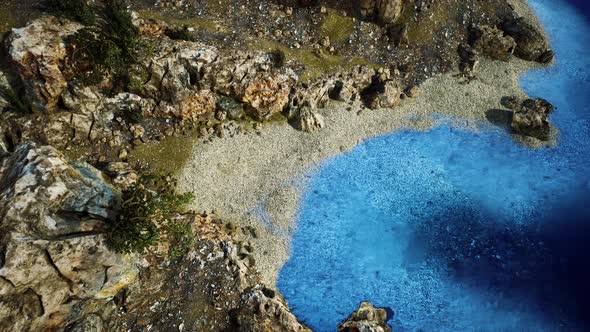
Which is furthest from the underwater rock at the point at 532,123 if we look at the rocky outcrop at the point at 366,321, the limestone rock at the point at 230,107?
the limestone rock at the point at 230,107

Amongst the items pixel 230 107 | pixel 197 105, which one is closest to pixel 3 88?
pixel 197 105

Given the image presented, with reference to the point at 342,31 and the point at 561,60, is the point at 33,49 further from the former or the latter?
the point at 561,60

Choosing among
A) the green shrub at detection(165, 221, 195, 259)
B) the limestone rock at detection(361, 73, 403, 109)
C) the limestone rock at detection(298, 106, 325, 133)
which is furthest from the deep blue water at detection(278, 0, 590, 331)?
the green shrub at detection(165, 221, 195, 259)

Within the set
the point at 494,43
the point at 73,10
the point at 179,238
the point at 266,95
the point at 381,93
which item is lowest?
the point at 179,238

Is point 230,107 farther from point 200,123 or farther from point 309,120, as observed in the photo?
point 309,120

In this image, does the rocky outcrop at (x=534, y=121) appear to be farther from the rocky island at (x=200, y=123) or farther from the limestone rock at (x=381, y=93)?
the limestone rock at (x=381, y=93)

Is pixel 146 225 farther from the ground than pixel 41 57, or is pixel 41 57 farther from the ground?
pixel 41 57
